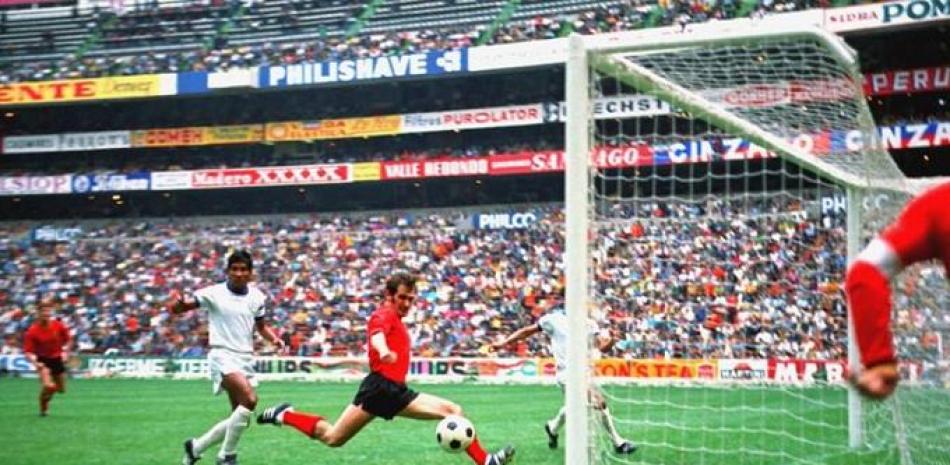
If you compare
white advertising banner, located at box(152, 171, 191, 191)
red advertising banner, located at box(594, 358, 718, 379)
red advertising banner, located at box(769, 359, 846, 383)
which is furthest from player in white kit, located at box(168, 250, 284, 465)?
white advertising banner, located at box(152, 171, 191, 191)

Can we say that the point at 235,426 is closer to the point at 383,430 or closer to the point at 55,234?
the point at 383,430

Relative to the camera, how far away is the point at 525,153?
40.6 m

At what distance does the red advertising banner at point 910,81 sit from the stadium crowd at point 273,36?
9.27 ft

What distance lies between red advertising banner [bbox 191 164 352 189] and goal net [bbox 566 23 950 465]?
740 inches

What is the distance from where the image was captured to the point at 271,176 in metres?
43.3

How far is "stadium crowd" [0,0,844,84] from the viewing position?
126 ft

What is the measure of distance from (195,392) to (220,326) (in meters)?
17.1

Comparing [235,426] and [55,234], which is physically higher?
[55,234]

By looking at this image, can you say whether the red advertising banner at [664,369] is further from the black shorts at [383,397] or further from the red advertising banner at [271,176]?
the red advertising banner at [271,176]

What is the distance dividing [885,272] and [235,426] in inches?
302

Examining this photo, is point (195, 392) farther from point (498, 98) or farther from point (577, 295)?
point (577, 295)

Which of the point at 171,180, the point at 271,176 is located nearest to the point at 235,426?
the point at 271,176

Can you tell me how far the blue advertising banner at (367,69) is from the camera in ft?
131

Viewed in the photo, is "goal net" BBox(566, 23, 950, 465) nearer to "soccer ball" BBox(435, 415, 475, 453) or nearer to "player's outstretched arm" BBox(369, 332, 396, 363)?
"soccer ball" BBox(435, 415, 475, 453)
